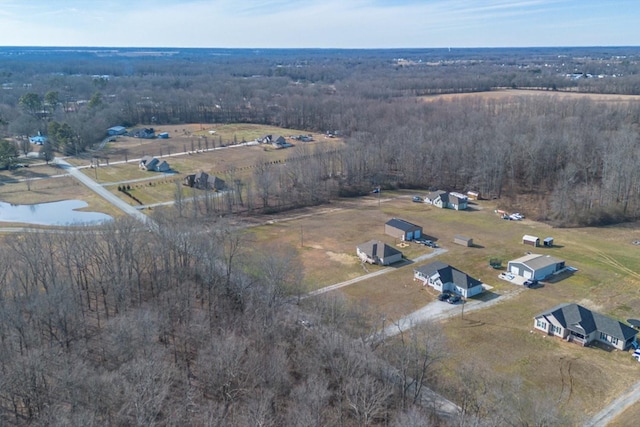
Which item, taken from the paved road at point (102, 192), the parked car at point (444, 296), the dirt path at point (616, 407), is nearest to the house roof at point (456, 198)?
the parked car at point (444, 296)

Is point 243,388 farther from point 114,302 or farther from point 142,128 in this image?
point 142,128

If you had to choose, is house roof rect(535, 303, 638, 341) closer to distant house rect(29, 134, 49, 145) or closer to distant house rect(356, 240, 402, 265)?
distant house rect(356, 240, 402, 265)

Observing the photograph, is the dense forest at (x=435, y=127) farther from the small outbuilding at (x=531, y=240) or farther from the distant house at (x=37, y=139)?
the small outbuilding at (x=531, y=240)

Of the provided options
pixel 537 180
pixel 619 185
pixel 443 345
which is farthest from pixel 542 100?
pixel 443 345

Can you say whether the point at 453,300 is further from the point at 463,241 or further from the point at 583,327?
the point at 463,241

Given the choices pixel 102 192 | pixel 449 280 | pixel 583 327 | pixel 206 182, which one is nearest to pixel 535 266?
pixel 449 280

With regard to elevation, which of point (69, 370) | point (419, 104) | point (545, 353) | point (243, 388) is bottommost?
point (545, 353)

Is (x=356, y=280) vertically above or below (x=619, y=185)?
below
